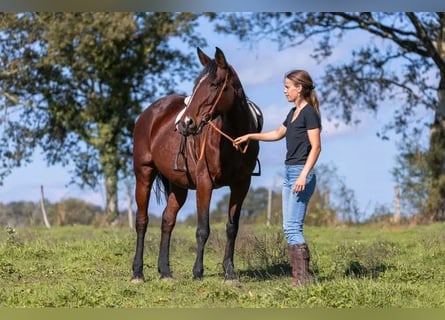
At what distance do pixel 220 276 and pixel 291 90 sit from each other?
2.51m

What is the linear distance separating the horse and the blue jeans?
84cm

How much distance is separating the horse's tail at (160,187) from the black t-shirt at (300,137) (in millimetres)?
2536

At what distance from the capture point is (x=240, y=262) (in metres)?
8.91

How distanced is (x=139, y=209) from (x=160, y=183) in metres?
0.41

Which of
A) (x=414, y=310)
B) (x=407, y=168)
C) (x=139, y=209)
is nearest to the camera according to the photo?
(x=414, y=310)

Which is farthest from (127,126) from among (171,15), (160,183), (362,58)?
(160,183)

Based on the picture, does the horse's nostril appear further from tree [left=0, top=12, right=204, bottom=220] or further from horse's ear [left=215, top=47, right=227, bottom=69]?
tree [left=0, top=12, right=204, bottom=220]

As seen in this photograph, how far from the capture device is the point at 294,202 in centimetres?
628

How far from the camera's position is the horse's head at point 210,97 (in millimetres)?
6812

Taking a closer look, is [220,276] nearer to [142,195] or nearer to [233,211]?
[233,211]

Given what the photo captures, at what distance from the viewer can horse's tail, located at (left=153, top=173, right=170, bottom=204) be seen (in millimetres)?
8602

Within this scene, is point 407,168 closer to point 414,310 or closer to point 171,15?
point 171,15

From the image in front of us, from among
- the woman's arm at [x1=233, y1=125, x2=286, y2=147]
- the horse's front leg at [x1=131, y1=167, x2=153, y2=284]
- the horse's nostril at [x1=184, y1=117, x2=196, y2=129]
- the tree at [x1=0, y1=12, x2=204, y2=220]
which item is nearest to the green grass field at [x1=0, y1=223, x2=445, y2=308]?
the horse's front leg at [x1=131, y1=167, x2=153, y2=284]

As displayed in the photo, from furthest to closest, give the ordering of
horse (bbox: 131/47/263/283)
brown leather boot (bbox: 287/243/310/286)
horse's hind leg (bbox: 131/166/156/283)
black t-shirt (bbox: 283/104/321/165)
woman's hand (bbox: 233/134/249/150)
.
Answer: horse's hind leg (bbox: 131/166/156/283) < horse (bbox: 131/47/263/283) < woman's hand (bbox: 233/134/249/150) < brown leather boot (bbox: 287/243/310/286) < black t-shirt (bbox: 283/104/321/165)
